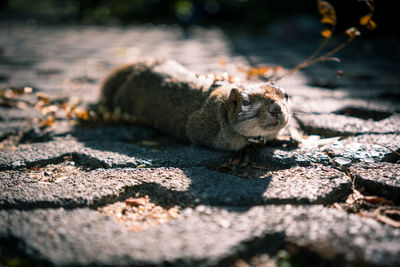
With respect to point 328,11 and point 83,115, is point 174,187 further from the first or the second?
point 328,11

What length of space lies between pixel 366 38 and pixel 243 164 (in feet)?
21.6

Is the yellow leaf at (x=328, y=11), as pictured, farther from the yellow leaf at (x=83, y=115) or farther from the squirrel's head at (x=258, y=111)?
the yellow leaf at (x=83, y=115)

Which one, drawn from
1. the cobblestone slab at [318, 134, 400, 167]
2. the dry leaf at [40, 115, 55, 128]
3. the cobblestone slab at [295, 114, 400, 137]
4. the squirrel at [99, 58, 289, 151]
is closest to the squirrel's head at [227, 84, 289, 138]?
the squirrel at [99, 58, 289, 151]

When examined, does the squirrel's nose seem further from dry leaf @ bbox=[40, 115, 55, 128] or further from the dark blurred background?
the dark blurred background

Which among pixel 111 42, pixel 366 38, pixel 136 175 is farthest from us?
pixel 111 42

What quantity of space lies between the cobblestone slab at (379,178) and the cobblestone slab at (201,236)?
1.29 feet

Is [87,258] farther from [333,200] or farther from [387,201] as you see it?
[387,201]

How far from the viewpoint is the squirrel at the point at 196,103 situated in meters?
2.35

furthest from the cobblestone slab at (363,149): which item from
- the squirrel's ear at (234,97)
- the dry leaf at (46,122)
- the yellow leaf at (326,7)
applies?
the dry leaf at (46,122)

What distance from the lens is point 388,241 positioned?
148 centimetres

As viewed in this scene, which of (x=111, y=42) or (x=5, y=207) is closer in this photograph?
(x=5, y=207)

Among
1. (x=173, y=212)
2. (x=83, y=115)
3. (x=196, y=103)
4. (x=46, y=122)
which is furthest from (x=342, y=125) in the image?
(x=46, y=122)

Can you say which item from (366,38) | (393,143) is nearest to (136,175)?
(393,143)

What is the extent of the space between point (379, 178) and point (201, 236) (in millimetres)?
1227
